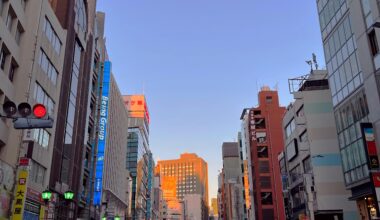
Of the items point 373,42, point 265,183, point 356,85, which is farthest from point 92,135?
point 265,183

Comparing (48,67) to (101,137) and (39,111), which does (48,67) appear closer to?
(39,111)

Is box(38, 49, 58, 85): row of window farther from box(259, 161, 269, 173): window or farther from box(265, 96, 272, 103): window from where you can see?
box(265, 96, 272, 103): window

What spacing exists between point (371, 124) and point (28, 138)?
2693 cm

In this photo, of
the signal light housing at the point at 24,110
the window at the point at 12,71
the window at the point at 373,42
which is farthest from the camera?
the window at the point at 373,42

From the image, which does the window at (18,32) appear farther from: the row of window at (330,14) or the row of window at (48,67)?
the row of window at (330,14)

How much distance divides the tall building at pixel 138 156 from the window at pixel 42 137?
81241 millimetres

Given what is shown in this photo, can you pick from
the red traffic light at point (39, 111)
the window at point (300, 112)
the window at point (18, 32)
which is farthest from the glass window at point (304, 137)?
the red traffic light at point (39, 111)

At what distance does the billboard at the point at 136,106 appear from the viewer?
490 ft

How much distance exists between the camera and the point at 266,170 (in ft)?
332

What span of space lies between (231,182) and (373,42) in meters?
131

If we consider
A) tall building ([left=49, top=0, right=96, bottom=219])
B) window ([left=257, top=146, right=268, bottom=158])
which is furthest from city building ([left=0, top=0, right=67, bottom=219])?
window ([left=257, top=146, right=268, bottom=158])

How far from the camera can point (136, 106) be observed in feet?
499

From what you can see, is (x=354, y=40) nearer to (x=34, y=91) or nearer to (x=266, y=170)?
(x=34, y=91)

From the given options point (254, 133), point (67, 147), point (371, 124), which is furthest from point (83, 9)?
point (254, 133)
